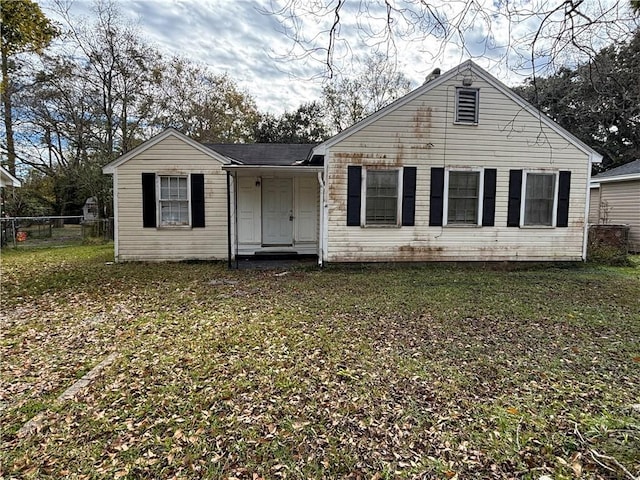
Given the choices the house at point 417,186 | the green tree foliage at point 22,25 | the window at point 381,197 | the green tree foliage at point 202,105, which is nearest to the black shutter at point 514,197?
the house at point 417,186

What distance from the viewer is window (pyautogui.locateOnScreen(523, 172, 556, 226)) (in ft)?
29.4

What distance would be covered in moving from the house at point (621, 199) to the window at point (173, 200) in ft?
44.4

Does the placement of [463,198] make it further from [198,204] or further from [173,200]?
[173,200]

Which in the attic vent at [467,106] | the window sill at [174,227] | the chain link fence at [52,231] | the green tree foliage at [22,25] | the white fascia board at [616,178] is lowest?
the chain link fence at [52,231]

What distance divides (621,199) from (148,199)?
14877 mm

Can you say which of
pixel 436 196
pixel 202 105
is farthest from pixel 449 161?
pixel 202 105

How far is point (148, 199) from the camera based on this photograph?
930cm

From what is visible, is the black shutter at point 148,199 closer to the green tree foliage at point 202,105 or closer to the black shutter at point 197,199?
the black shutter at point 197,199

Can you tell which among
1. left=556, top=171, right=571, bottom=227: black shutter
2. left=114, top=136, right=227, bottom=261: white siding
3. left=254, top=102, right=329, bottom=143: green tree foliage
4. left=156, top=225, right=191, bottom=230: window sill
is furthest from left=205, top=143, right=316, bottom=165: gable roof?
left=254, top=102, right=329, bottom=143: green tree foliage

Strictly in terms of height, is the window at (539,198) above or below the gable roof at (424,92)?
below

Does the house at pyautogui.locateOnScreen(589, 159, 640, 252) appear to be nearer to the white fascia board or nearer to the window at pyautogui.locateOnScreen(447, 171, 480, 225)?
the white fascia board

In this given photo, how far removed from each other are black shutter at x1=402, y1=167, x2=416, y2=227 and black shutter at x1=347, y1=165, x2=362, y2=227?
1.06 meters

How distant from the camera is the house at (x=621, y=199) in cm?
1181

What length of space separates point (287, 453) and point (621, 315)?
529 centimetres
